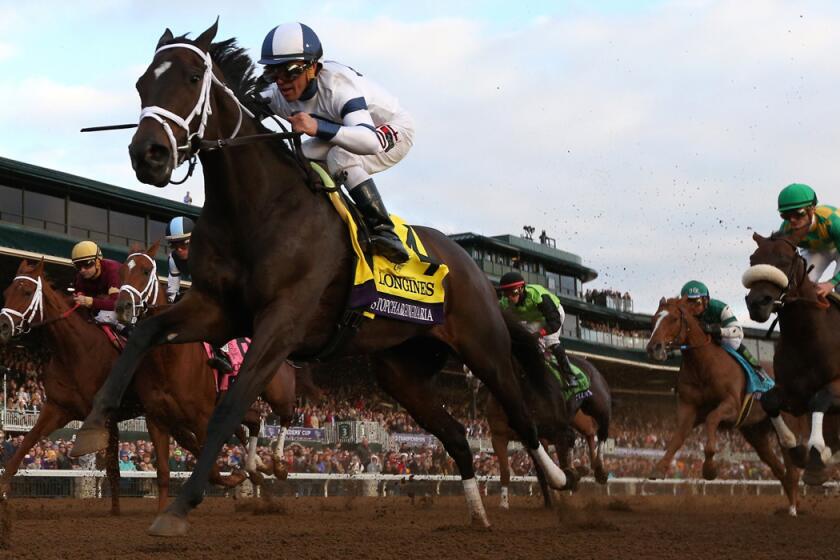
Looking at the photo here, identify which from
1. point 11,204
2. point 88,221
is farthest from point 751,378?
point 88,221

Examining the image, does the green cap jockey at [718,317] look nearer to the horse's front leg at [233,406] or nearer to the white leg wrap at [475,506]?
the white leg wrap at [475,506]

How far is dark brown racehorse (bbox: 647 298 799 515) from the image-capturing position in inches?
489

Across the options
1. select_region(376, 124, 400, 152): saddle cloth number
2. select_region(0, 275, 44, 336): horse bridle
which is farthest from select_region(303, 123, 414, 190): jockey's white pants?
select_region(0, 275, 44, 336): horse bridle

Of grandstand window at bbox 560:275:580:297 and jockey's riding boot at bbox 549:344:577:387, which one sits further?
grandstand window at bbox 560:275:580:297

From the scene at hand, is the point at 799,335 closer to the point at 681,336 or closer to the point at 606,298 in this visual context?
the point at 681,336

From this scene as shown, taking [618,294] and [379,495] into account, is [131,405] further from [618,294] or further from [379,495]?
[618,294]

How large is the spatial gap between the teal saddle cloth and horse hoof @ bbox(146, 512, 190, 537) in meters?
9.34

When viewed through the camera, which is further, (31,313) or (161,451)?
(161,451)

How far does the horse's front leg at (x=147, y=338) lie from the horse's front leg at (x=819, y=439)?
4.39 m

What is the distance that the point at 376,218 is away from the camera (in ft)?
20.3

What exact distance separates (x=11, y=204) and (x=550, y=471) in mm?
19693

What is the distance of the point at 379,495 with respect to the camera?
60.5ft

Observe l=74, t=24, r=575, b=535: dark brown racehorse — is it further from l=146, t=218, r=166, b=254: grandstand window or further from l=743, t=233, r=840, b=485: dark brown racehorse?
l=146, t=218, r=166, b=254: grandstand window

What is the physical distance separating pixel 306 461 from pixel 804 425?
764 centimetres
